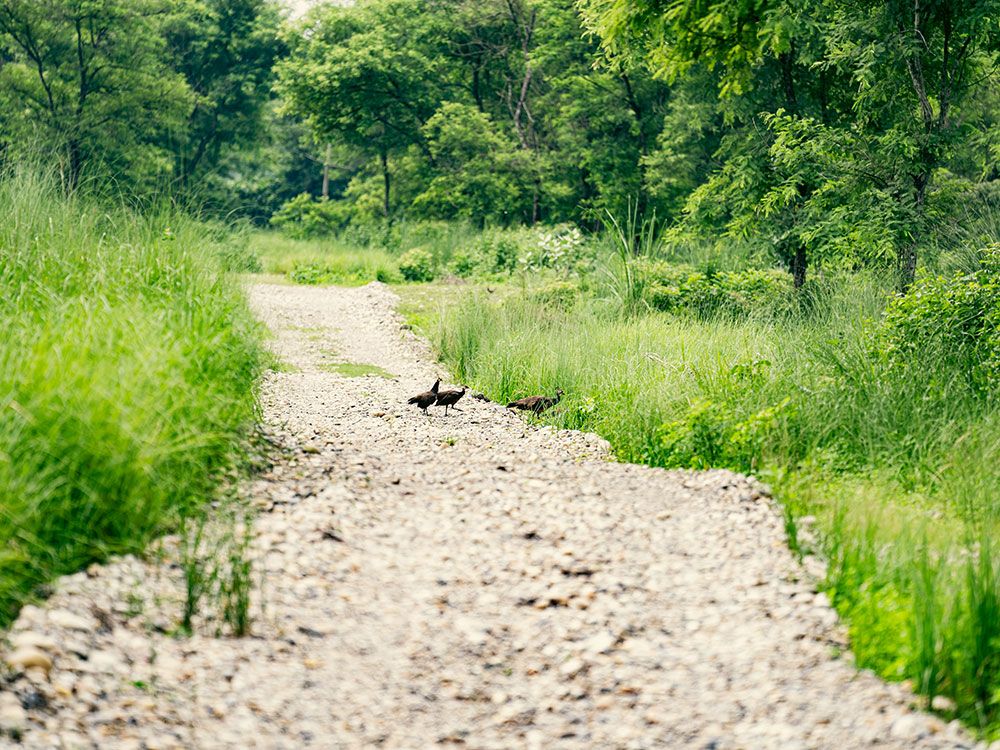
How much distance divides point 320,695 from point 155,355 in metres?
2.01

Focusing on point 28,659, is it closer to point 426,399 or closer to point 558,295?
point 426,399

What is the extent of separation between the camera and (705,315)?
10.6 metres

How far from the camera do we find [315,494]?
16.1 feet

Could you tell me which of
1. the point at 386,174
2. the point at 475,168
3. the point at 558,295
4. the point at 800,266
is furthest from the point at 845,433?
the point at 386,174

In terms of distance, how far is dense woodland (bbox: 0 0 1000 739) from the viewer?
3.64 meters

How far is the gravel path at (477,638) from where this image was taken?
2.87 m

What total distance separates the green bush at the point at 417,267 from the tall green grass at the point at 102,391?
442 inches

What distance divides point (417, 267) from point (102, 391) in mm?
14163

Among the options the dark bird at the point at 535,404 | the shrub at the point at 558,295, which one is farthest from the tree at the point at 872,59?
the dark bird at the point at 535,404

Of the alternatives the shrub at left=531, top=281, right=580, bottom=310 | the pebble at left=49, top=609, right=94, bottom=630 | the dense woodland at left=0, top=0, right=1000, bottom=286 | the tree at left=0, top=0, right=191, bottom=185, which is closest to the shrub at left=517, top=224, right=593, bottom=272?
the dense woodland at left=0, top=0, right=1000, bottom=286

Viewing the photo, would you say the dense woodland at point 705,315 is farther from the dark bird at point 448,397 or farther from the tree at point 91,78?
the tree at point 91,78

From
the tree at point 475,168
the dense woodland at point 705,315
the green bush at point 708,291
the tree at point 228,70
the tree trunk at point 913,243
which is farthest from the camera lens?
the tree at point 228,70

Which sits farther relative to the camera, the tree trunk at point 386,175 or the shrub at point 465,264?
the tree trunk at point 386,175

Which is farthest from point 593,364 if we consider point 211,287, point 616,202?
point 616,202
